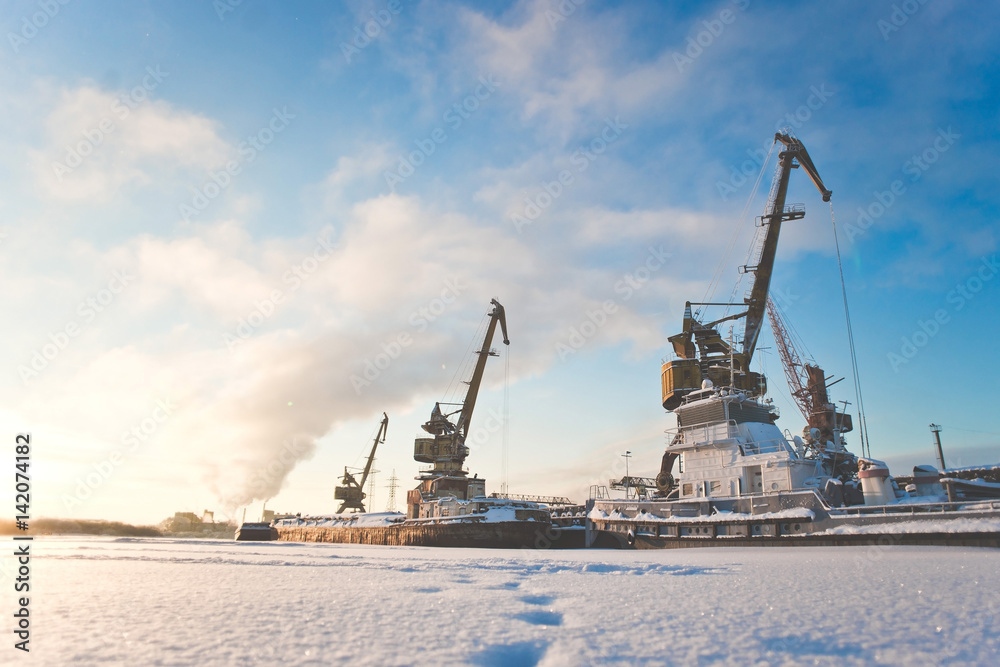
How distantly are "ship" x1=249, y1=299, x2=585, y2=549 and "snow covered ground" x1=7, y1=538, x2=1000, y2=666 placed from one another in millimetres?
32048

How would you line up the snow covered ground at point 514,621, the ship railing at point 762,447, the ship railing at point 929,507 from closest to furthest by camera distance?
the snow covered ground at point 514,621
the ship railing at point 929,507
the ship railing at point 762,447

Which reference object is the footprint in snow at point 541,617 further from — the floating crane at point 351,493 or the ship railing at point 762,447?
the floating crane at point 351,493

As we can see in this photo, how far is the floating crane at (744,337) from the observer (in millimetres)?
41281

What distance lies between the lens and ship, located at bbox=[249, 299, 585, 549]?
128 feet

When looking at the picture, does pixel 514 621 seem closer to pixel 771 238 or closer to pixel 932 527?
pixel 932 527

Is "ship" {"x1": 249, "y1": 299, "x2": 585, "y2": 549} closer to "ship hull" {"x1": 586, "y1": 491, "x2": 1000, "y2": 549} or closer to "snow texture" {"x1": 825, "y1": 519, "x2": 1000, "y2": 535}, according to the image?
"ship hull" {"x1": 586, "y1": 491, "x2": 1000, "y2": 549}

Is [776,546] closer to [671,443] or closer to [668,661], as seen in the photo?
[671,443]

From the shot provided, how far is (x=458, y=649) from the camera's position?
4348mm

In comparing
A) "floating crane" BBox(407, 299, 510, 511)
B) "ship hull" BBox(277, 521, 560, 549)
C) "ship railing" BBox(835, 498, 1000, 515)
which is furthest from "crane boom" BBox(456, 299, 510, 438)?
"ship railing" BBox(835, 498, 1000, 515)

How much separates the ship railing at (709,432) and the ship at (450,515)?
11618mm

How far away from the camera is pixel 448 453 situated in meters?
54.5

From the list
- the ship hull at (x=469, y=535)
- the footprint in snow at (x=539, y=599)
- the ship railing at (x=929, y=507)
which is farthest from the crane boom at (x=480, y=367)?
the footprint in snow at (x=539, y=599)

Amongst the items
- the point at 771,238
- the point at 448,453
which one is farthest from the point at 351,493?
the point at 771,238

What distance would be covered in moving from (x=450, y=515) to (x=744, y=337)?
92.9ft
